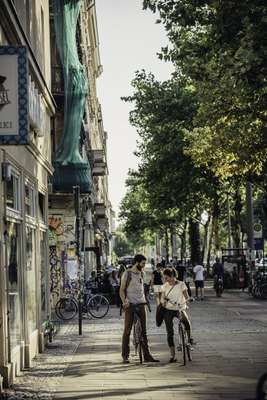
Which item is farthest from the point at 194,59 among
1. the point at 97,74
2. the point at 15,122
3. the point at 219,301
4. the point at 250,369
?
the point at 97,74

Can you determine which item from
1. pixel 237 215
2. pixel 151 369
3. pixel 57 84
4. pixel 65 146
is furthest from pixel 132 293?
pixel 237 215

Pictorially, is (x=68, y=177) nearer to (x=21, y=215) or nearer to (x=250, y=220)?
(x=250, y=220)

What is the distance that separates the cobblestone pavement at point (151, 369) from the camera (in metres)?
10.8

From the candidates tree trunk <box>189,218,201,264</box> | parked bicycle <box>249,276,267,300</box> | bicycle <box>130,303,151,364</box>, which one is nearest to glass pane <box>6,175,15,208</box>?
bicycle <box>130,303,151,364</box>

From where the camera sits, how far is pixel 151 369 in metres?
13.3

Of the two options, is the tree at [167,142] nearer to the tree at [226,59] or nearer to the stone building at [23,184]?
the tree at [226,59]

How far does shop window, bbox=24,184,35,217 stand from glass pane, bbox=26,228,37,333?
32cm

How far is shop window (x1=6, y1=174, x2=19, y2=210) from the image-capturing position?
41.3 feet

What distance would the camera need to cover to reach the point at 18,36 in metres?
12.7

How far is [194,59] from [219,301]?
18346mm

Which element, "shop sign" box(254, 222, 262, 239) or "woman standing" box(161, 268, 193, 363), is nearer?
"woman standing" box(161, 268, 193, 363)

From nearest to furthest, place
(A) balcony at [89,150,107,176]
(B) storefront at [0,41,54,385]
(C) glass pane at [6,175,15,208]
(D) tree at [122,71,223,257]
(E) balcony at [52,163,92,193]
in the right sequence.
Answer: (B) storefront at [0,41,54,385] < (C) glass pane at [6,175,15,208] < (E) balcony at [52,163,92,193] < (D) tree at [122,71,223,257] < (A) balcony at [89,150,107,176]

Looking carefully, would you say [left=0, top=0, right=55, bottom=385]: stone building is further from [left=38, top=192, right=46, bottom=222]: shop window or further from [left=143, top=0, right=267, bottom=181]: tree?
[left=143, top=0, right=267, bottom=181]: tree

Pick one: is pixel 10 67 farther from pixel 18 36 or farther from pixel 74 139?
pixel 74 139
